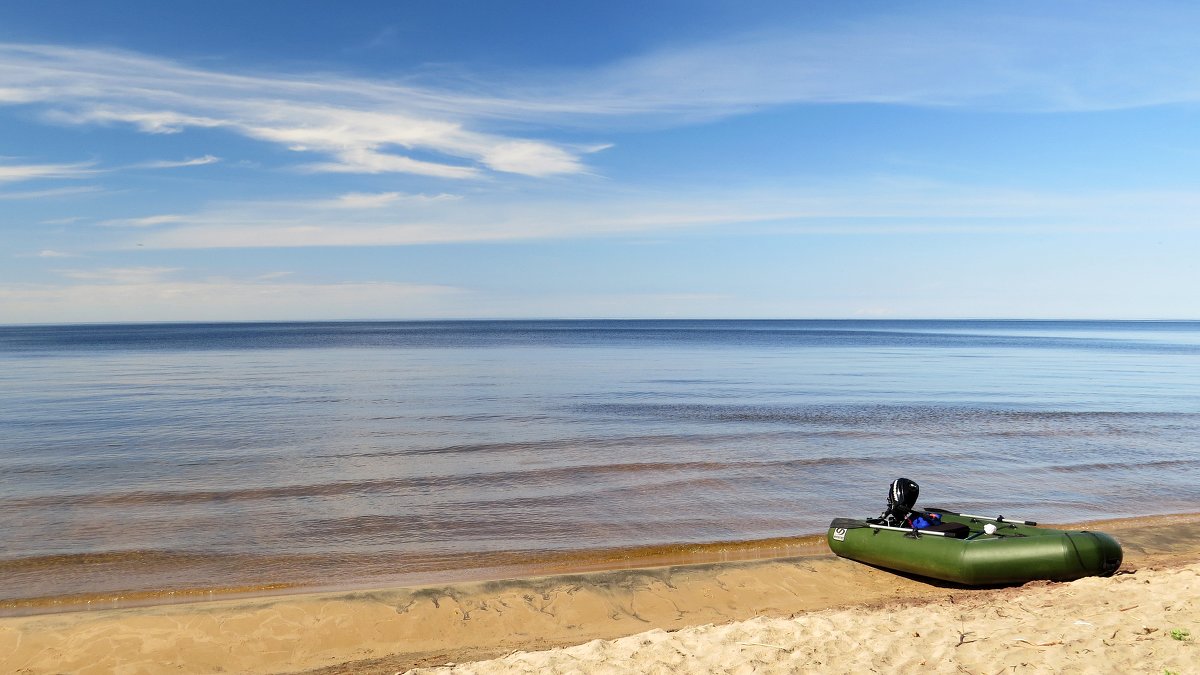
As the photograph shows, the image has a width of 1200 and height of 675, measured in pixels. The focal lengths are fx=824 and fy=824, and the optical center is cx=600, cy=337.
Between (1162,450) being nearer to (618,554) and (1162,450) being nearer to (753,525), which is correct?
(753,525)

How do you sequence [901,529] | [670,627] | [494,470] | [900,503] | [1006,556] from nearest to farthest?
[670,627] → [1006,556] → [901,529] → [900,503] → [494,470]

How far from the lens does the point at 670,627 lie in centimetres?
839

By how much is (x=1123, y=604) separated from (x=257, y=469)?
1423 centimetres

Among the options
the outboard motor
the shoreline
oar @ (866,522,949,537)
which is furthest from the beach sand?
the outboard motor

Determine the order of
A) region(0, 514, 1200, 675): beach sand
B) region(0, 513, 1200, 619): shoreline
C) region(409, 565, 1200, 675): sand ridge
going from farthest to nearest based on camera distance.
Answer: region(0, 513, 1200, 619): shoreline
region(0, 514, 1200, 675): beach sand
region(409, 565, 1200, 675): sand ridge

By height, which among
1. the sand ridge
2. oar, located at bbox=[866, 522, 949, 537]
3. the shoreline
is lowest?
the shoreline

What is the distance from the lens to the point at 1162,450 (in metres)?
18.4

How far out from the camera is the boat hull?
8.98m

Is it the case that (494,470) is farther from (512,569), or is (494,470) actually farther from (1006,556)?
(1006,556)

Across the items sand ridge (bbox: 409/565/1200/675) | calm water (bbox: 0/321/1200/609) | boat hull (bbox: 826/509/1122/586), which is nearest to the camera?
sand ridge (bbox: 409/565/1200/675)

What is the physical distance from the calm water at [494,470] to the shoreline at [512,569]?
8 cm

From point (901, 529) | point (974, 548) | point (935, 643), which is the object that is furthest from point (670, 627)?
point (974, 548)

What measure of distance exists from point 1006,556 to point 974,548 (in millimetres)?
328

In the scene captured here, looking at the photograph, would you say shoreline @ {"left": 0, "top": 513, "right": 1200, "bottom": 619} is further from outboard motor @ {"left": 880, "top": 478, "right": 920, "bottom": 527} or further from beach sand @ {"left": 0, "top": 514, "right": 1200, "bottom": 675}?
outboard motor @ {"left": 880, "top": 478, "right": 920, "bottom": 527}
